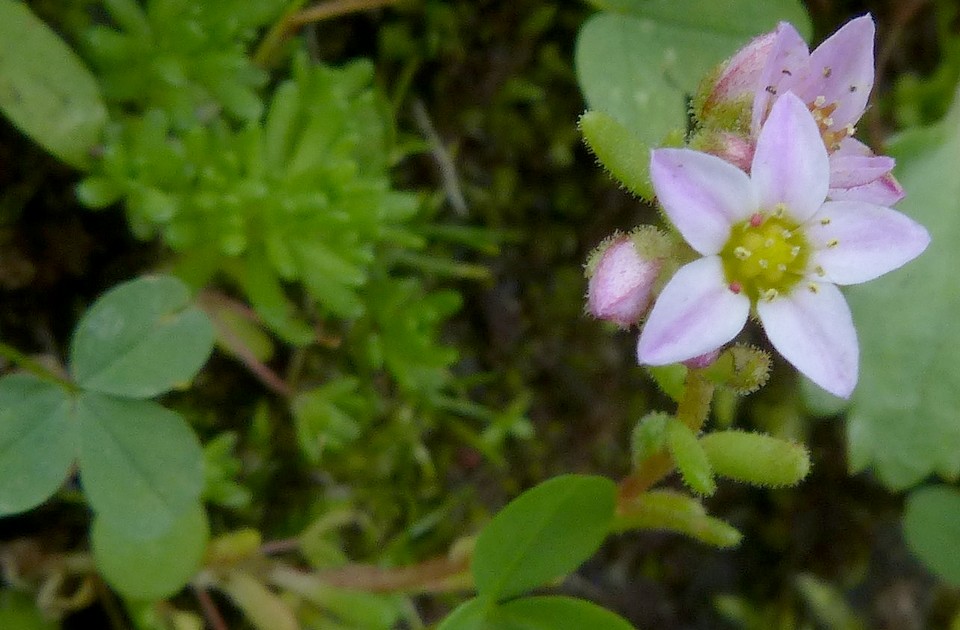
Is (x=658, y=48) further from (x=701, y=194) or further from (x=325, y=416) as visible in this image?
(x=325, y=416)

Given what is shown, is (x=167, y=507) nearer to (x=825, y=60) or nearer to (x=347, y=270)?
(x=347, y=270)

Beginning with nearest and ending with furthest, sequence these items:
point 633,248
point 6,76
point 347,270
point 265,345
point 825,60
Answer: point 633,248
point 825,60
point 6,76
point 347,270
point 265,345

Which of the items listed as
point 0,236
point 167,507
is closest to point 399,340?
point 167,507

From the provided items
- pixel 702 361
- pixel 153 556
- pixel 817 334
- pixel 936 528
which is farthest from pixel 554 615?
pixel 936 528

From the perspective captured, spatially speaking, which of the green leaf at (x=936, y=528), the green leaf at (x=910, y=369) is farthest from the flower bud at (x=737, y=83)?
the green leaf at (x=936, y=528)

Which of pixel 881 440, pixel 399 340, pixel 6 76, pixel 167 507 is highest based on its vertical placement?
pixel 6 76

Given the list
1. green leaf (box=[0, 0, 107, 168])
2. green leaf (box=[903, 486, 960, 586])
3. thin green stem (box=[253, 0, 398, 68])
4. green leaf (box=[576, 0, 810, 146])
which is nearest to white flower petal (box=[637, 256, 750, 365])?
green leaf (box=[576, 0, 810, 146])

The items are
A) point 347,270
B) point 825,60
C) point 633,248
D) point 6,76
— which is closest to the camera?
point 633,248
